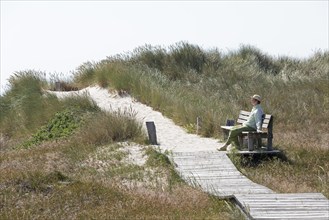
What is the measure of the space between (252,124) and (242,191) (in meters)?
4.11

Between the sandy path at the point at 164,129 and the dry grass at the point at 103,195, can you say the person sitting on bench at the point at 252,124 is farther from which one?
the dry grass at the point at 103,195

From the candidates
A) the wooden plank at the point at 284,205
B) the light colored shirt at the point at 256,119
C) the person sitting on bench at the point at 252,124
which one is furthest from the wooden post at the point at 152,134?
the wooden plank at the point at 284,205

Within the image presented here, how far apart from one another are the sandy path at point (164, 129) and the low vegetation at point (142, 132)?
0.38 metres

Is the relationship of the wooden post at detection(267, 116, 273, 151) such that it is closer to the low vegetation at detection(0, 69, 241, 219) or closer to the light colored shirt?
the light colored shirt

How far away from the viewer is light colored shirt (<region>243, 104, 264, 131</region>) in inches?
564

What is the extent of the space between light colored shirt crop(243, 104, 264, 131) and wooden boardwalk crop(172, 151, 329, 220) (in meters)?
1.07

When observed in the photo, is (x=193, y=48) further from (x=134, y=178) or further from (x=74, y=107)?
(x=134, y=178)

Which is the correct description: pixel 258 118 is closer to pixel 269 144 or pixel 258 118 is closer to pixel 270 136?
pixel 270 136

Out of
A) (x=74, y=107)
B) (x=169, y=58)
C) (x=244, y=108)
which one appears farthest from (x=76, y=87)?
(x=244, y=108)

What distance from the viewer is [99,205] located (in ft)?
31.1

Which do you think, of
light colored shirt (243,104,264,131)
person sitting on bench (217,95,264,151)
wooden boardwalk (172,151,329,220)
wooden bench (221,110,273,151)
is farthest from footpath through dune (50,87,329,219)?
light colored shirt (243,104,264,131)

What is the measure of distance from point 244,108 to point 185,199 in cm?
1168

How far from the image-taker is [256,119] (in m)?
14.4

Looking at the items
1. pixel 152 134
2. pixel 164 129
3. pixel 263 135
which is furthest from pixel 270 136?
pixel 164 129
